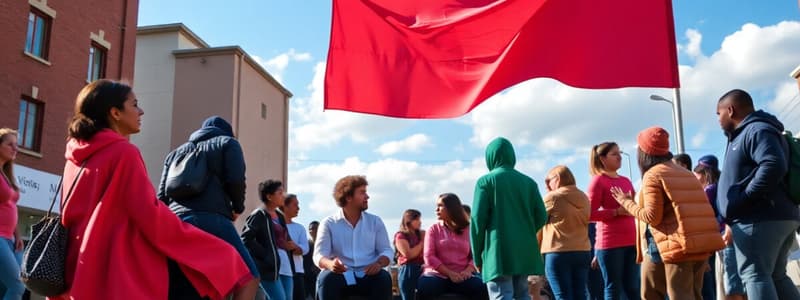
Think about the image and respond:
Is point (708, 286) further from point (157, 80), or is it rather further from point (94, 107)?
point (157, 80)

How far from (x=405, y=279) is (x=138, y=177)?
5.49 m

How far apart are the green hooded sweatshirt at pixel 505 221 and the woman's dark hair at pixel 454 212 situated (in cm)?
122

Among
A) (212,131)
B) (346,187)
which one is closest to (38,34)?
(346,187)

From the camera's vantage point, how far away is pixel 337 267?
6.91 metres

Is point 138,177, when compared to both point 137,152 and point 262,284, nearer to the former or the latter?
point 137,152

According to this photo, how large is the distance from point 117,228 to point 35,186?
18.7 m

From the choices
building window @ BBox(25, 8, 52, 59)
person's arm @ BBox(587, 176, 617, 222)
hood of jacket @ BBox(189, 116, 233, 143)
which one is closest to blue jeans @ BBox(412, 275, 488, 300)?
person's arm @ BBox(587, 176, 617, 222)

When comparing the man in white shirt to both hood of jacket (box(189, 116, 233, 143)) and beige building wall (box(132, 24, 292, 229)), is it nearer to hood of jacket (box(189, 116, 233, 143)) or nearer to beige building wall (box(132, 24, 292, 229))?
hood of jacket (box(189, 116, 233, 143))

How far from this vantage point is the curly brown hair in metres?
7.35

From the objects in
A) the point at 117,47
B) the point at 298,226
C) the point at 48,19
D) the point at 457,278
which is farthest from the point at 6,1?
the point at 457,278

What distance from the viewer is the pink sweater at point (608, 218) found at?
23.6ft

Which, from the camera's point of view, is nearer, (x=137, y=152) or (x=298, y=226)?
(x=137, y=152)

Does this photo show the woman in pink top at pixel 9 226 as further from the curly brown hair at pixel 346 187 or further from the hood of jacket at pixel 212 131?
the curly brown hair at pixel 346 187

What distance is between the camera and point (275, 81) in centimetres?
3912
